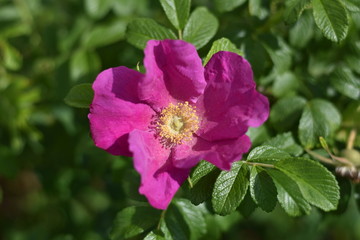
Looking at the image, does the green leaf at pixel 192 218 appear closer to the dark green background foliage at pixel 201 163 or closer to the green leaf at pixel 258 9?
the dark green background foliage at pixel 201 163

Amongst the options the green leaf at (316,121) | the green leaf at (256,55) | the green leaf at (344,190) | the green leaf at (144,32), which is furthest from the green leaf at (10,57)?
the green leaf at (344,190)

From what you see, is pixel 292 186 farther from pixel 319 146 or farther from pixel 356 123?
pixel 356 123

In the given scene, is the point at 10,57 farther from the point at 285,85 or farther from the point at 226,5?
the point at 285,85

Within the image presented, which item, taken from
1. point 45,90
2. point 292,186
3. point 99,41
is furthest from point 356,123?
point 45,90

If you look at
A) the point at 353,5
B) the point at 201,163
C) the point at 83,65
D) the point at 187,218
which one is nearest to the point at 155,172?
the point at 201,163

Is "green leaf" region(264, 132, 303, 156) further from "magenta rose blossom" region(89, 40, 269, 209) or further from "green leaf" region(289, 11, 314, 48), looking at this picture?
"green leaf" region(289, 11, 314, 48)

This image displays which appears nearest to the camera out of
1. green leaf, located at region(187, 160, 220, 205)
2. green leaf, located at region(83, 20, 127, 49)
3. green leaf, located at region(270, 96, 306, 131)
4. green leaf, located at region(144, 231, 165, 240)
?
green leaf, located at region(187, 160, 220, 205)

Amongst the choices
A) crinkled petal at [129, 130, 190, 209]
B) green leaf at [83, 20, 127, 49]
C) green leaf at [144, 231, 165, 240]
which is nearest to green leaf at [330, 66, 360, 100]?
crinkled petal at [129, 130, 190, 209]
